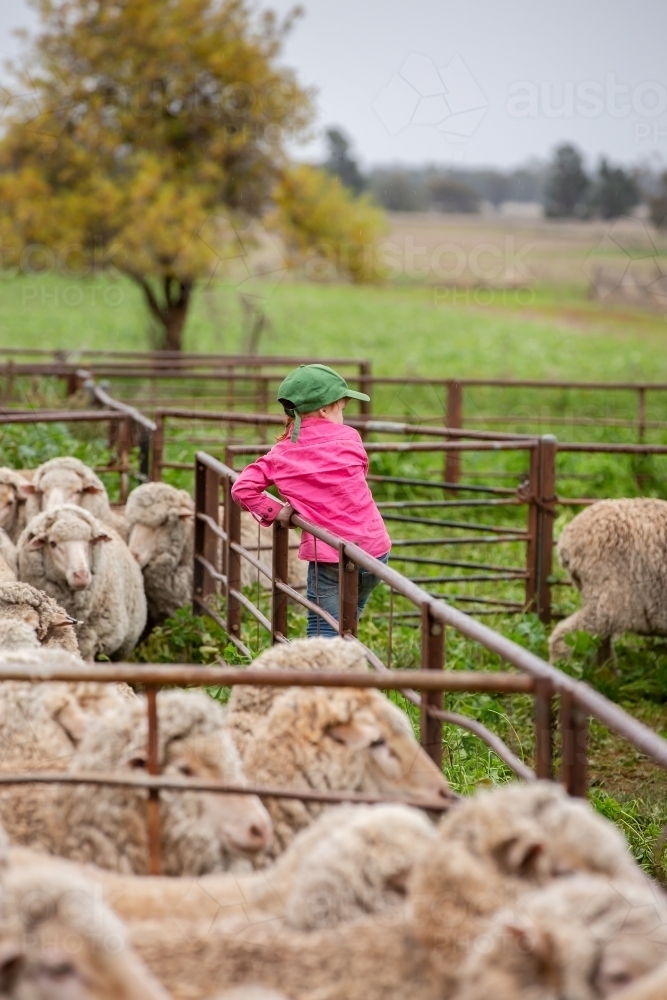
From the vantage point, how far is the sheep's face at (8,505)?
22.0 ft

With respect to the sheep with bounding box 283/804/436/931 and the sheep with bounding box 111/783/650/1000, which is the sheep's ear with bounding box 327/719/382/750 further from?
the sheep with bounding box 111/783/650/1000

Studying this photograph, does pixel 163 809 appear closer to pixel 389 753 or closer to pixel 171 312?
pixel 389 753

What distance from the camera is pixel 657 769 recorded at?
18.4 feet

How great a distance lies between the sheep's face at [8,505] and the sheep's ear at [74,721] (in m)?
3.72

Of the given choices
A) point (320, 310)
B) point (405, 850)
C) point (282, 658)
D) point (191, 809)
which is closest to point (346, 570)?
point (282, 658)

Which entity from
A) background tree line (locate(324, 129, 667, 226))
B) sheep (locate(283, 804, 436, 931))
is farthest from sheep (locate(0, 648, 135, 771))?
background tree line (locate(324, 129, 667, 226))

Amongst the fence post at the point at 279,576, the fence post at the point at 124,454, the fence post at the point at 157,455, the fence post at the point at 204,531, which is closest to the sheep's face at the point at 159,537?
the fence post at the point at 204,531

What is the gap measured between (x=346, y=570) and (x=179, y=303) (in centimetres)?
1640

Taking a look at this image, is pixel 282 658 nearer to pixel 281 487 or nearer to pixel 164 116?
pixel 281 487

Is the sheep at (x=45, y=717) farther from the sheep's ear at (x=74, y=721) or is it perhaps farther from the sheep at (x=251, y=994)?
the sheep at (x=251, y=994)

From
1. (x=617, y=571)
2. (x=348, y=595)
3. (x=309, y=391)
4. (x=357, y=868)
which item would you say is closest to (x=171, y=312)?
(x=617, y=571)

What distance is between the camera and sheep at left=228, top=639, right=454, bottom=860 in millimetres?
2924

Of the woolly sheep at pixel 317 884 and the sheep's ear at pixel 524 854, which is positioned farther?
the woolly sheep at pixel 317 884

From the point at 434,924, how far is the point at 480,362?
26.0 metres
